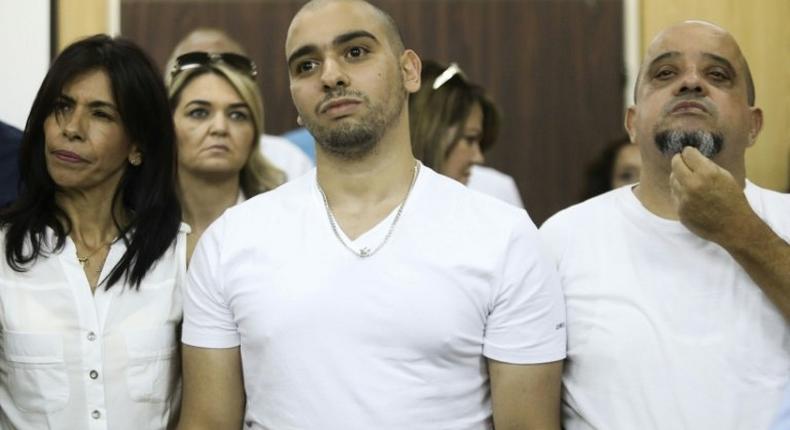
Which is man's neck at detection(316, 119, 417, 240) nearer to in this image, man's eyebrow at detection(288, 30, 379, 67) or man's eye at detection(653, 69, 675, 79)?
man's eyebrow at detection(288, 30, 379, 67)

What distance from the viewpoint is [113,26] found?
3031 mm

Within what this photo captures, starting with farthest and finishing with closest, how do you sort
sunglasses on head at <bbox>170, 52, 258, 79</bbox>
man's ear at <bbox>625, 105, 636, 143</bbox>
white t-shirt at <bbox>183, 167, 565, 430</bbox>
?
sunglasses on head at <bbox>170, 52, 258, 79</bbox> → man's ear at <bbox>625, 105, 636, 143</bbox> → white t-shirt at <bbox>183, 167, 565, 430</bbox>

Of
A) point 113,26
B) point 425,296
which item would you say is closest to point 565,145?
Answer: point 113,26

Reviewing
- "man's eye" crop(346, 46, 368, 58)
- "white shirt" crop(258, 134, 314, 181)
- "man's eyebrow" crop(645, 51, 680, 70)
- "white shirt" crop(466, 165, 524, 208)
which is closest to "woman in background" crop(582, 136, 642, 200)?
"white shirt" crop(466, 165, 524, 208)

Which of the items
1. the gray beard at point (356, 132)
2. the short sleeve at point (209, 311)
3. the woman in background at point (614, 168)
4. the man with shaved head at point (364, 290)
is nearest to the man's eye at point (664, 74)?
the man with shaved head at point (364, 290)

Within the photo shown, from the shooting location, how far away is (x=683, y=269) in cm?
187

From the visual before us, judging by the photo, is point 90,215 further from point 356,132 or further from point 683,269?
point 683,269

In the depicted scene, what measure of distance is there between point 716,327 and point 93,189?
1.08 metres

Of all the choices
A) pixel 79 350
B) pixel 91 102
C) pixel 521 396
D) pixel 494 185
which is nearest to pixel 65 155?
pixel 91 102

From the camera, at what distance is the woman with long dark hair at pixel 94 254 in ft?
5.92

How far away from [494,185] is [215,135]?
1.05m

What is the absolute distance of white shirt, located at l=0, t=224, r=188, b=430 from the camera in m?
1.80

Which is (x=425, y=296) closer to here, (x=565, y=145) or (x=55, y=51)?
(x=55, y=51)

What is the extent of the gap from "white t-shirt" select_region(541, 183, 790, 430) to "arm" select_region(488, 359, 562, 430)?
101 millimetres
